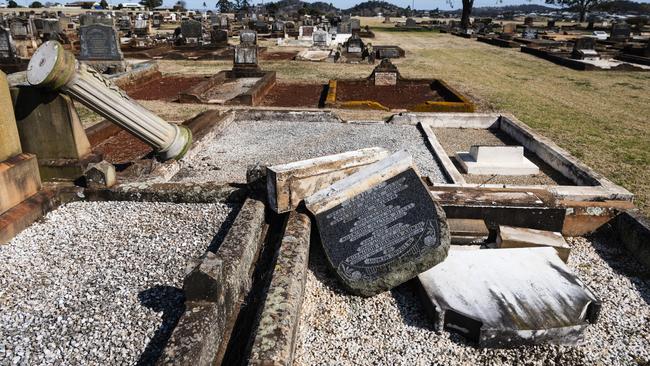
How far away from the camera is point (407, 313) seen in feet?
11.4

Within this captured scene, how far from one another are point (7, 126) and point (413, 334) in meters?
4.08

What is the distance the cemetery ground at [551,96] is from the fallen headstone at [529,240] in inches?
70.9

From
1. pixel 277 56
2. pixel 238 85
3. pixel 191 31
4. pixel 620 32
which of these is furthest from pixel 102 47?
pixel 620 32

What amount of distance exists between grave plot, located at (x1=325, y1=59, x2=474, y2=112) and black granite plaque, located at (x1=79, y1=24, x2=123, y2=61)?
753 centimetres

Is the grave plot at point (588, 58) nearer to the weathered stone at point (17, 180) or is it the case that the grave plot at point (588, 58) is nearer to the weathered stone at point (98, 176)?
the weathered stone at point (98, 176)

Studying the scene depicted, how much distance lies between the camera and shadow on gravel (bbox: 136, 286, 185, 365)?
271 centimetres

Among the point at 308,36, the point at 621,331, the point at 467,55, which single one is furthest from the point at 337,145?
the point at 308,36

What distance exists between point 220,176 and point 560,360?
4.41m

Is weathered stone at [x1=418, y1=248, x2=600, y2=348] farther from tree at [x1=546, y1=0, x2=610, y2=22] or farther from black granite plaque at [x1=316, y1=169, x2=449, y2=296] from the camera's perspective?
tree at [x1=546, y1=0, x2=610, y2=22]

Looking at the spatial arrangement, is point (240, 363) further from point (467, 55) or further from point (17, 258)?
point (467, 55)

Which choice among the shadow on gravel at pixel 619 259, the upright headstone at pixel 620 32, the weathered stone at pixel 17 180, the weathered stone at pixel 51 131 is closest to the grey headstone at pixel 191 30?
the weathered stone at pixel 51 131

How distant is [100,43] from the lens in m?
15.2

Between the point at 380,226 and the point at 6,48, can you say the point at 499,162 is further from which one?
the point at 6,48

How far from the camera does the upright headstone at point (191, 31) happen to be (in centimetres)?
2450
